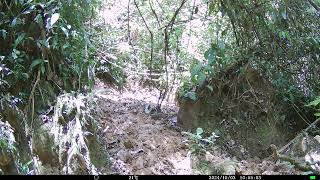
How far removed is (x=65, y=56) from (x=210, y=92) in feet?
4.90

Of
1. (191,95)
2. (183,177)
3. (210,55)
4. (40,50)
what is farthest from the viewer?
(191,95)

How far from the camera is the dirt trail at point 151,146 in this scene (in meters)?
3.13

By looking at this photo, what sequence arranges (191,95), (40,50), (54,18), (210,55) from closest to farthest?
(54,18) → (40,50) → (210,55) → (191,95)

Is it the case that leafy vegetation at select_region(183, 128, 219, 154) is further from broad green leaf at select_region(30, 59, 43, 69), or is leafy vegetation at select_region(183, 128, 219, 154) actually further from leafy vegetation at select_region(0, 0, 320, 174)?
broad green leaf at select_region(30, 59, 43, 69)

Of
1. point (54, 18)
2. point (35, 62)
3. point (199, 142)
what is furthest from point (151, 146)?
point (54, 18)

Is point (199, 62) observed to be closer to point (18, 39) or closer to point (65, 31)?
point (65, 31)

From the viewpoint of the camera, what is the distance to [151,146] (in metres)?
3.47

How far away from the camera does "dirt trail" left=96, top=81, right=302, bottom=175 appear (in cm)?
313

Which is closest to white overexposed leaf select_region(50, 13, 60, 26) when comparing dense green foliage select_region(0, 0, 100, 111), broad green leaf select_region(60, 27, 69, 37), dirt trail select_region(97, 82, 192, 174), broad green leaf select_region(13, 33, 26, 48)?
dense green foliage select_region(0, 0, 100, 111)

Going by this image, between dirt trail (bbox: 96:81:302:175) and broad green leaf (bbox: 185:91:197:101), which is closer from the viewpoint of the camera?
dirt trail (bbox: 96:81:302:175)

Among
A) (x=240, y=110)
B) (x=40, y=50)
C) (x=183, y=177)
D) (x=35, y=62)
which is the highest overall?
(x=40, y=50)

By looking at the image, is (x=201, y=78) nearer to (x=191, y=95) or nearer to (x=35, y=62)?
(x=191, y=95)

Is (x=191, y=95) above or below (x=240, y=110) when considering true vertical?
above

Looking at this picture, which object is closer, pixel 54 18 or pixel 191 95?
pixel 54 18
